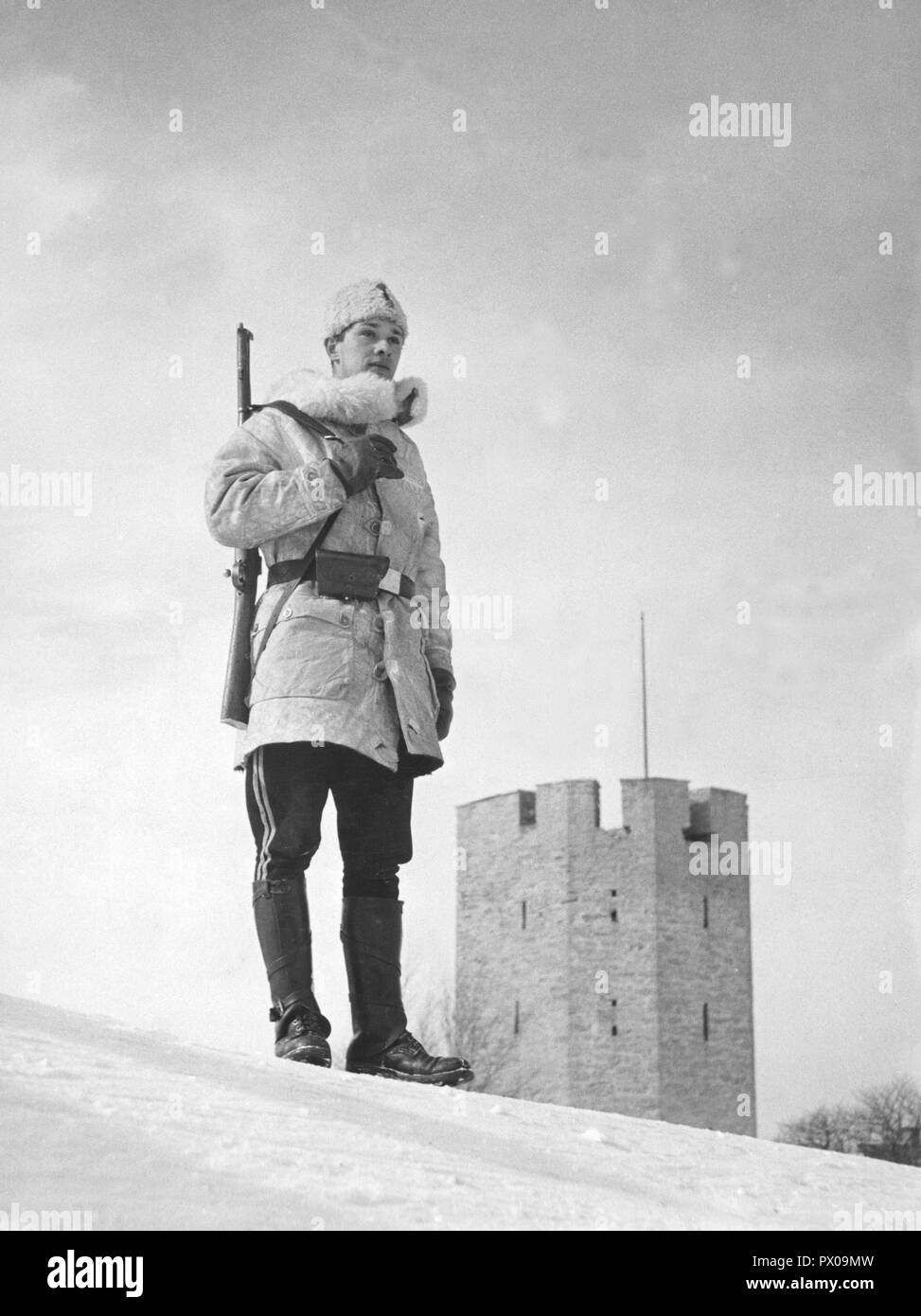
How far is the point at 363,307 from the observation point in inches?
205

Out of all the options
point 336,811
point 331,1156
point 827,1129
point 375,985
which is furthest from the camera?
point 827,1129

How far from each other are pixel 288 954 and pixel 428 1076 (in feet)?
1.40

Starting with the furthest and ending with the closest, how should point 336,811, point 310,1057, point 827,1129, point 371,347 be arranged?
point 827,1129
point 371,347
point 336,811
point 310,1057

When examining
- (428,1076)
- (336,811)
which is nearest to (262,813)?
(336,811)

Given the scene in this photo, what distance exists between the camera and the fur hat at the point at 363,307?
5215 mm

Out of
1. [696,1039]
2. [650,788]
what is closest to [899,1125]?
[696,1039]

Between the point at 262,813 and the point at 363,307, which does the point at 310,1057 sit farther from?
the point at 363,307

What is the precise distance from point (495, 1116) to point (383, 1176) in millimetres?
968

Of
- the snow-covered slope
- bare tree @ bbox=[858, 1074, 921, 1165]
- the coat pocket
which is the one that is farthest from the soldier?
bare tree @ bbox=[858, 1074, 921, 1165]

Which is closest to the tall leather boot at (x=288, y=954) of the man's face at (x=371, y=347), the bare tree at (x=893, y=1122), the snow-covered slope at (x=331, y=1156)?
the snow-covered slope at (x=331, y=1156)

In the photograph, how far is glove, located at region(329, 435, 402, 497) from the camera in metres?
4.86

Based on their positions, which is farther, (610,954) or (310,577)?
(610,954)

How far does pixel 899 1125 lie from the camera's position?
3662 centimetres
